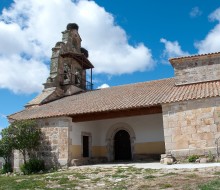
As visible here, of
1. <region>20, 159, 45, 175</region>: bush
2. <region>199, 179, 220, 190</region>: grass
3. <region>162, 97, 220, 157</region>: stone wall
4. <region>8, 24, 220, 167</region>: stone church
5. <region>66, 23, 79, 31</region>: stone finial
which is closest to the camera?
<region>199, 179, 220, 190</region>: grass

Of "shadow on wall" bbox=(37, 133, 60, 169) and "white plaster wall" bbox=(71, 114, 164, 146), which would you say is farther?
"white plaster wall" bbox=(71, 114, 164, 146)

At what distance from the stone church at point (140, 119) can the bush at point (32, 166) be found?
1.35ft

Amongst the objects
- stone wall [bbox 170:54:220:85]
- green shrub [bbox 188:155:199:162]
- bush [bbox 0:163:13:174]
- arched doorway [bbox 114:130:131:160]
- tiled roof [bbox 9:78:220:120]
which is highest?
stone wall [bbox 170:54:220:85]

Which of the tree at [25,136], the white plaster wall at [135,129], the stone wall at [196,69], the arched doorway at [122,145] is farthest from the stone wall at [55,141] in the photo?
the stone wall at [196,69]

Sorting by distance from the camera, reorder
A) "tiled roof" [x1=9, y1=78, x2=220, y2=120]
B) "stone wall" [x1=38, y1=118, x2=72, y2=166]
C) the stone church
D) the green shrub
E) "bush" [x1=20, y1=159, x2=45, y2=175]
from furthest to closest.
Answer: "stone wall" [x1=38, y1=118, x2=72, y2=166]
"bush" [x1=20, y1=159, x2=45, y2=175]
"tiled roof" [x1=9, y1=78, x2=220, y2=120]
the stone church
the green shrub

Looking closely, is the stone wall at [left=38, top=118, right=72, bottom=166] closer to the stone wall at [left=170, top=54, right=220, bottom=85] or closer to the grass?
the stone wall at [left=170, top=54, right=220, bottom=85]

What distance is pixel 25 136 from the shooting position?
12.1 meters

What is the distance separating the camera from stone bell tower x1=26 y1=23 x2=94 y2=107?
17722mm

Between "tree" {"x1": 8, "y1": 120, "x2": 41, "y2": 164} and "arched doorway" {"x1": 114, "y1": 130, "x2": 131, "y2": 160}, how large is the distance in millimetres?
4132

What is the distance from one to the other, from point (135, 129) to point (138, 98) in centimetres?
215

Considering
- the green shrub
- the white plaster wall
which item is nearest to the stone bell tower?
the white plaster wall

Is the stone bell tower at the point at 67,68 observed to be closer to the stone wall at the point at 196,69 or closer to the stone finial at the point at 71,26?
the stone finial at the point at 71,26

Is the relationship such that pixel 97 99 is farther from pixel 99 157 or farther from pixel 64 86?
pixel 64 86

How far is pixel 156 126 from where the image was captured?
13844 mm
